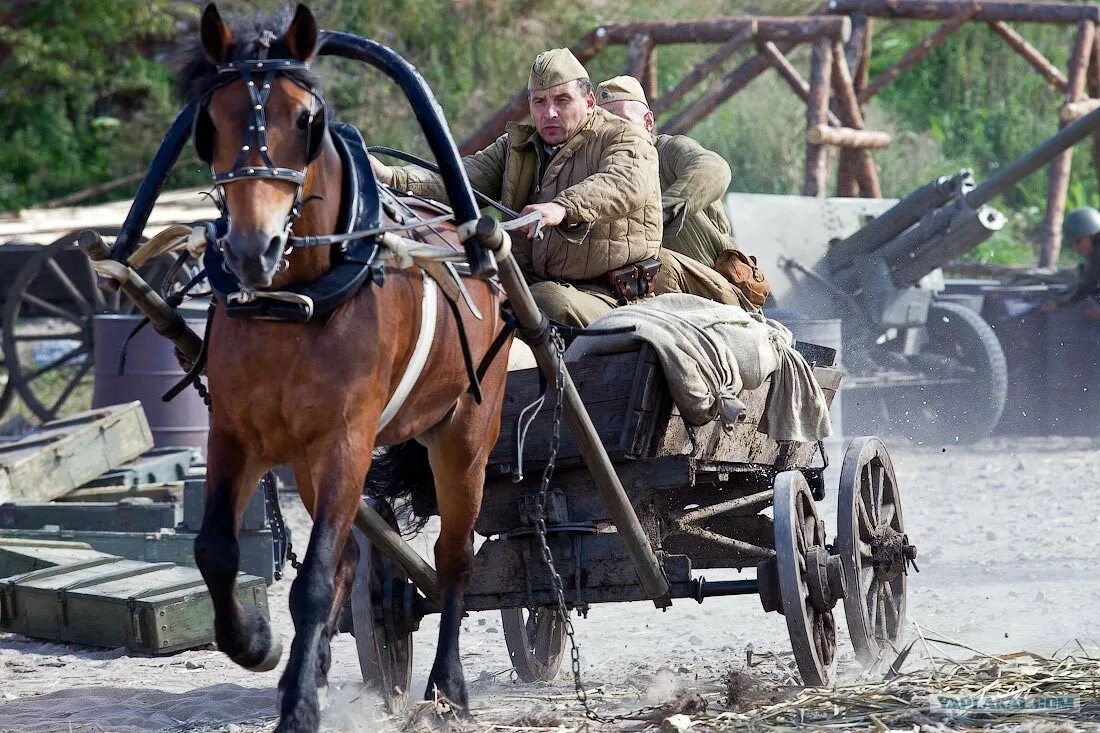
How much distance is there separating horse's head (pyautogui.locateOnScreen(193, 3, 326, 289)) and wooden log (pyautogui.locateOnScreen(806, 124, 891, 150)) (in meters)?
9.35

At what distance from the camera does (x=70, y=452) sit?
27.7 ft

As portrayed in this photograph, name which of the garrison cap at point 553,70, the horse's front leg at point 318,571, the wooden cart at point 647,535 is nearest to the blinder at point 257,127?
the horse's front leg at point 318,571

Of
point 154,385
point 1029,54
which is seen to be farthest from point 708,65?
point 154,385

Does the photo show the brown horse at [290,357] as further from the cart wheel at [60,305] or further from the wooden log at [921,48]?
the wooden log at [921,48]

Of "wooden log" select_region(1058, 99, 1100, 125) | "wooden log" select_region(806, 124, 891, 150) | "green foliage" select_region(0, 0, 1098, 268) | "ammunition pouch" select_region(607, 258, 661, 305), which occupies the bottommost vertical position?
"ammunition pouch" select_region(607, 258, 661, 305)

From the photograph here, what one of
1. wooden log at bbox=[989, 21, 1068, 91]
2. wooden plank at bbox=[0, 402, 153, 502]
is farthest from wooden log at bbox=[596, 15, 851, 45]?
wooden plank at bbox=[0, 402, 153, 502]

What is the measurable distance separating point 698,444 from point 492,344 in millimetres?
797

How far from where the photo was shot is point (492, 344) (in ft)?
14.6

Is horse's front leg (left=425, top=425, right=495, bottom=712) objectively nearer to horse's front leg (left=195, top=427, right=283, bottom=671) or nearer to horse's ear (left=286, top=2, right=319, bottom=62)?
horse's front leg (left=195, top=427, right=283, bottom=671)

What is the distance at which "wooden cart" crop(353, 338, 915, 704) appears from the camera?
4.65 metres

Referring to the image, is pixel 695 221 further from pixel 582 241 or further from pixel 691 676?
pixel 691 676

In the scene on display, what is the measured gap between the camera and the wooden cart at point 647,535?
465cm

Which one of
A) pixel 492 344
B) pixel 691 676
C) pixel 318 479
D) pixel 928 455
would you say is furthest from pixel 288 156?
pixel 928 455

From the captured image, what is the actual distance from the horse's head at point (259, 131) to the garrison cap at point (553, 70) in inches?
63.8
